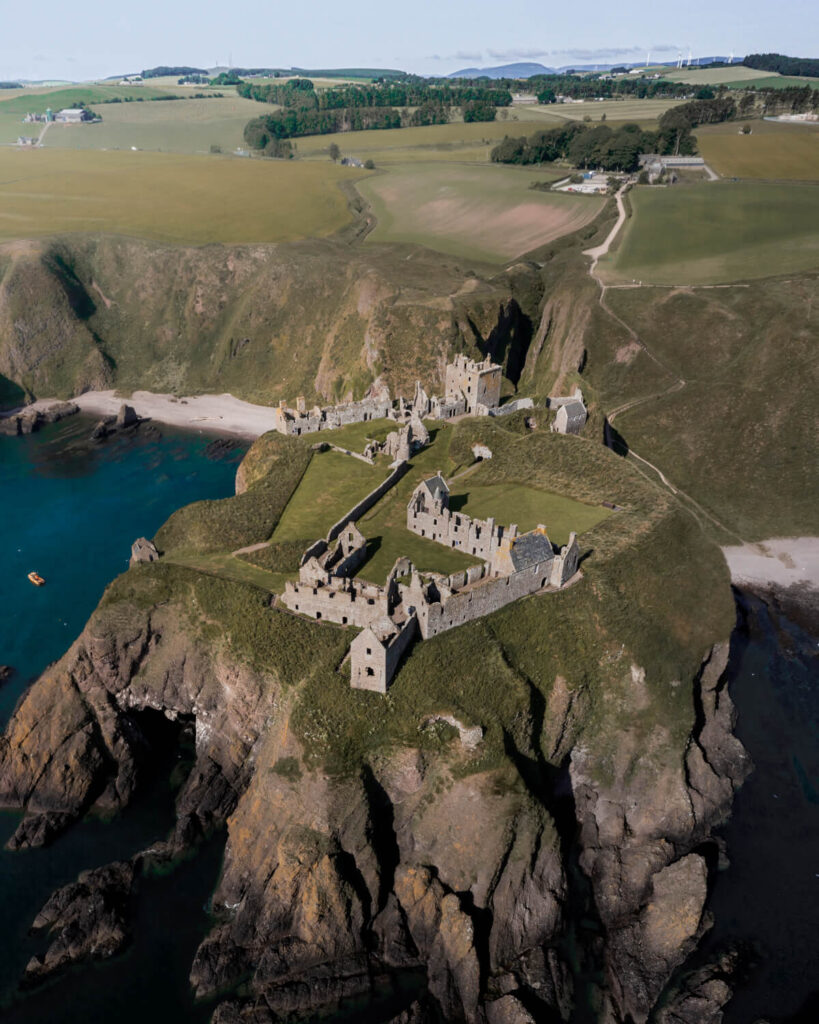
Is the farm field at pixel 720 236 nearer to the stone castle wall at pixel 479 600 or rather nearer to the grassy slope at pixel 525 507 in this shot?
the grassy slope at pixel 525 507

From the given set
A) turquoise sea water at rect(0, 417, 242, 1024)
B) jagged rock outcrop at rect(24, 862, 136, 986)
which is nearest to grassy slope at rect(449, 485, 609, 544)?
turquoise sea water at rect(0, 417, 242, 1024)

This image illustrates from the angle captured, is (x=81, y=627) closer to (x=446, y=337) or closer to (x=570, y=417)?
(x=570, y=417)

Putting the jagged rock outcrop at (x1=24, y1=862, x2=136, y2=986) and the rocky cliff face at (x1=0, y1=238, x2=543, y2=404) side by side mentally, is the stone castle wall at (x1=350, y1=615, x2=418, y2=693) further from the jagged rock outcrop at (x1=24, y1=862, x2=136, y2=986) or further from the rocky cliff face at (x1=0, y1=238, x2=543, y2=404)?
the rocky cliff face at (x1=0, y1=238, x2=543, y2=404)

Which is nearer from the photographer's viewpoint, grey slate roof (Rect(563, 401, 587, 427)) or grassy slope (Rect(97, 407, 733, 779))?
grassy slope (Rect(97, 407, 733, 779))

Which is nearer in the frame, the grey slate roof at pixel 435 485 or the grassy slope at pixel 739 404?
the grey slate roof at pixel 435 485

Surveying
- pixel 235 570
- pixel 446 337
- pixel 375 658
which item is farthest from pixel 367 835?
pixel 446 337

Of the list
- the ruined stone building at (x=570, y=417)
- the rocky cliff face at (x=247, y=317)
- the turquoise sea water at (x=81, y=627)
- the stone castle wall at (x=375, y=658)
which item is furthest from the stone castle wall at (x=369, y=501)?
the rocky cliff face at (x=247, y=317)
